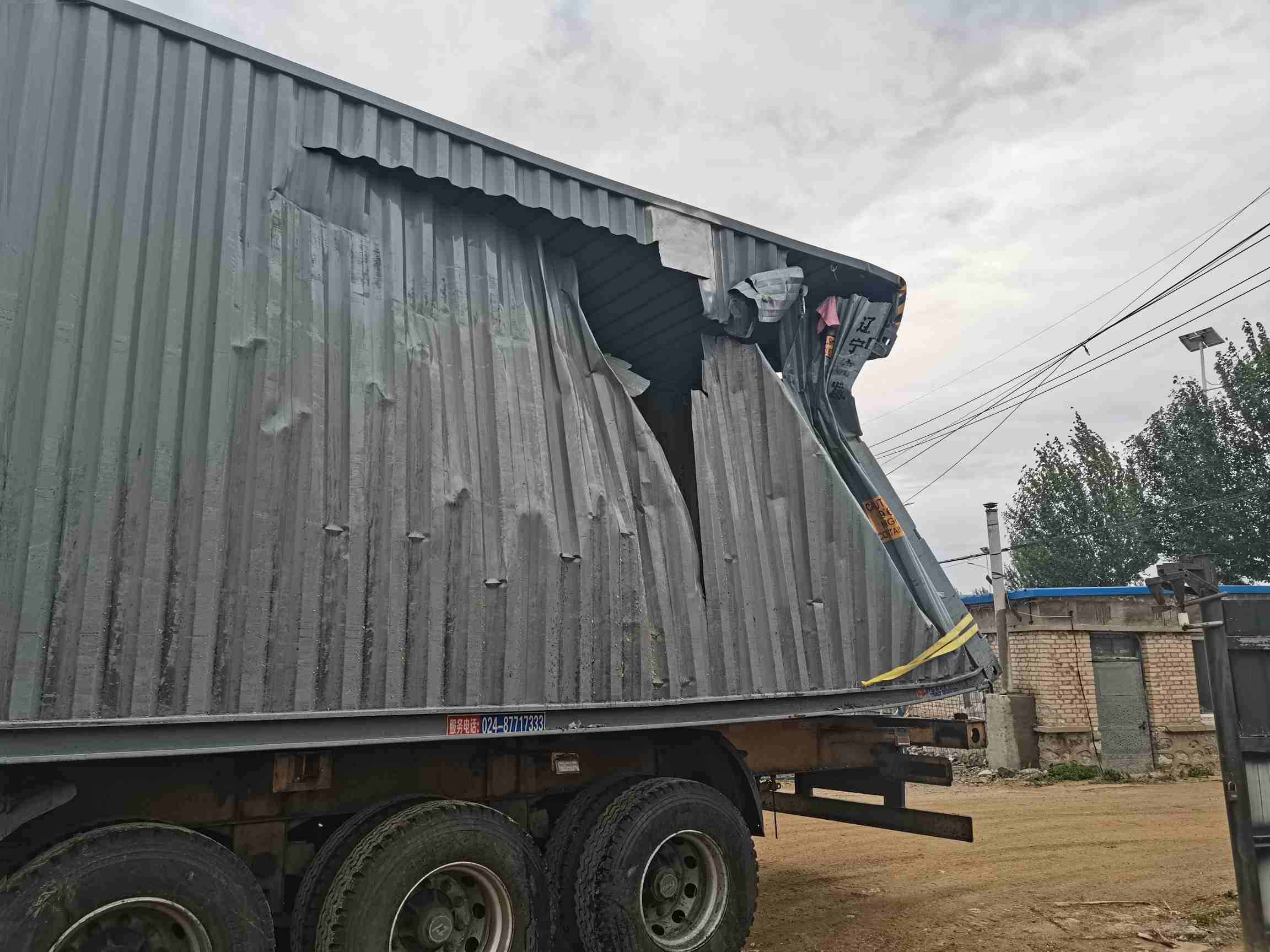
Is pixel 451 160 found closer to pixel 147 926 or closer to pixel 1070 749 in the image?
pixel 147 926

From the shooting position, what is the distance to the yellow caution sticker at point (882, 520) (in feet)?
20.4

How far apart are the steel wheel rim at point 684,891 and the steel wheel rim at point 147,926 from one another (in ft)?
6.97

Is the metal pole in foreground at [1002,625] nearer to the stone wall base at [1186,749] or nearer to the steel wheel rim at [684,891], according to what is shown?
the stone wall base at [1186,749]

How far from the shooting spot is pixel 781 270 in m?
5.99

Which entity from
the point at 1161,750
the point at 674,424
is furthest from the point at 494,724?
the point at 1161,750

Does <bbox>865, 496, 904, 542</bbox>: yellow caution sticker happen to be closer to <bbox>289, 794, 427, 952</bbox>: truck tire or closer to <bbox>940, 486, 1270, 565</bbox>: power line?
<bbox>289, 794, 427, 952</bbox>: truck tire

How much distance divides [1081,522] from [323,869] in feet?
116

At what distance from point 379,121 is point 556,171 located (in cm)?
98

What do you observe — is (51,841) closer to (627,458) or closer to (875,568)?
(627,458)

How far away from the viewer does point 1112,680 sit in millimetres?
15883

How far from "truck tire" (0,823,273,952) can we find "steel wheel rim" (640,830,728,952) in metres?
1.99

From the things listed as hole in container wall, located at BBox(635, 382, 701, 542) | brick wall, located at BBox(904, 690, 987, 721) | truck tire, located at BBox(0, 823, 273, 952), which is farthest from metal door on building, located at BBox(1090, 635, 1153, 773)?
truck tire, located at BBox(0, 823, 273, 952)

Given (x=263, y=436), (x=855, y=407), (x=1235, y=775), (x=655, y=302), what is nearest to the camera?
(x=263, y=436)

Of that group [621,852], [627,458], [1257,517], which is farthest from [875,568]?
[1257,517]
